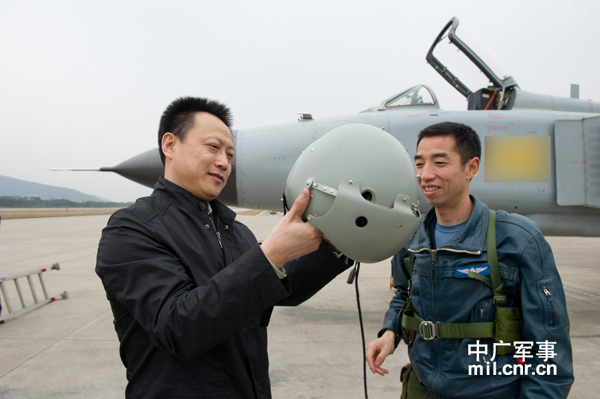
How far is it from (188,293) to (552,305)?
1461mm

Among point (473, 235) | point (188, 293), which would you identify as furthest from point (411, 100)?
point (188, 293)

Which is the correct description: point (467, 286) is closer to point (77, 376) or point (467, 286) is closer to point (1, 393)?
point (77, 376)

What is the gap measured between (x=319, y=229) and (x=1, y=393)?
3.30 m

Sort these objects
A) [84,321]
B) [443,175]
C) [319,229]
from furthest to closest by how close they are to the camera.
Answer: [84,321] < [443,175] < [319,229]

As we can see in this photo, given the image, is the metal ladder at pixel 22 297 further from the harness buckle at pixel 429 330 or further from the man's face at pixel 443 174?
the man's face at pixel 443 174

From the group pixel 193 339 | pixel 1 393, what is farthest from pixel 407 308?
pixel 1 393

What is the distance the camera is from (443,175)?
5.67 feet

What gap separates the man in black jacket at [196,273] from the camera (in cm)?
95

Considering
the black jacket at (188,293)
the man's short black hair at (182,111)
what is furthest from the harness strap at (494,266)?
the man's short black hair at (182,111)

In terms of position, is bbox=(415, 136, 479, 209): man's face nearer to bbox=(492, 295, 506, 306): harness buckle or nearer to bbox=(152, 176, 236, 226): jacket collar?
bbox=(492, 295, 506, 306): harness buckle

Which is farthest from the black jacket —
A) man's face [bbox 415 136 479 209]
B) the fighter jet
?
the fighter jet

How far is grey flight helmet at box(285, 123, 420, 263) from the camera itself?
1.18 metres

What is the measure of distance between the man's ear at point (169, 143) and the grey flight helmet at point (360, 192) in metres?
0.51

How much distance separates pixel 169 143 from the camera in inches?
55.6
